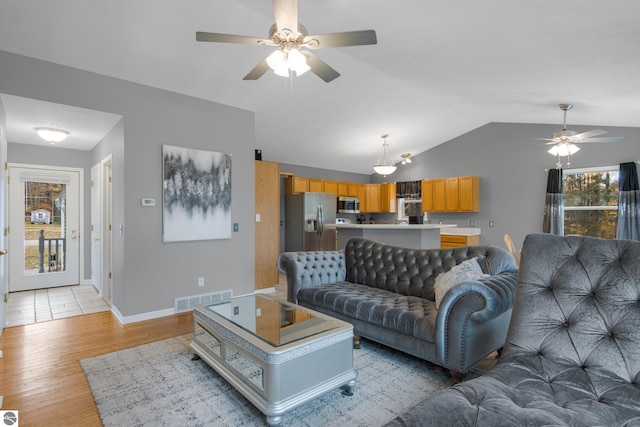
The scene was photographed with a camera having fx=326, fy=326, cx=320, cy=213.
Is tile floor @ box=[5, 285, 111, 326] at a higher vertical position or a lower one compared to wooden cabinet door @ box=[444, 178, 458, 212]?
lower

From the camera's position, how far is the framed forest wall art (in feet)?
13.0

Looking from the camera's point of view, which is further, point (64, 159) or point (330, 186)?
point (330, 186)

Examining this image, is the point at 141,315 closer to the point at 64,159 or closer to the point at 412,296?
the point at 412,296

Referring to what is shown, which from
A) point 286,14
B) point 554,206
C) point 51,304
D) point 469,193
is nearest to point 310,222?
point 469,193

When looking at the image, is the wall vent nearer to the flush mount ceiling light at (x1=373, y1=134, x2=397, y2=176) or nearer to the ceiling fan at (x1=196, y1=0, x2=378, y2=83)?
the ceiling fan at (x1=196, y1=0, x2=378, y2=83)

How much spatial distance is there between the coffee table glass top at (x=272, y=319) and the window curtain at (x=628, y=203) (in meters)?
5.43

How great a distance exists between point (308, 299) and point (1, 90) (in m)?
3.52

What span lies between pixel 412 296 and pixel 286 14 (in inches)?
101

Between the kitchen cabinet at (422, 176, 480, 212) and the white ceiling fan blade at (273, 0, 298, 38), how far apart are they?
18.8 feet

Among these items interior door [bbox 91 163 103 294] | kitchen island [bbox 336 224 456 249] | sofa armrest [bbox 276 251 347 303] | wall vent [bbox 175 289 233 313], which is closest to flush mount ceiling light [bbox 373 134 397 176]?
kitchen island [bbox 336 224 456 249]

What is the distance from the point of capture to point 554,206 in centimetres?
589

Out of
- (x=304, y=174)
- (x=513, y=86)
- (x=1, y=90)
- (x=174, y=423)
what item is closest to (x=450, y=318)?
(x=174, y=423)

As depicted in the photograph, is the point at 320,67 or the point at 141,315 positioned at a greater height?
the point at 320,67

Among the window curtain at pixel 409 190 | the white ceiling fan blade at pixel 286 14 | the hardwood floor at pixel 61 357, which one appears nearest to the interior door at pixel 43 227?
the hardwood floor at pixel 61 357
